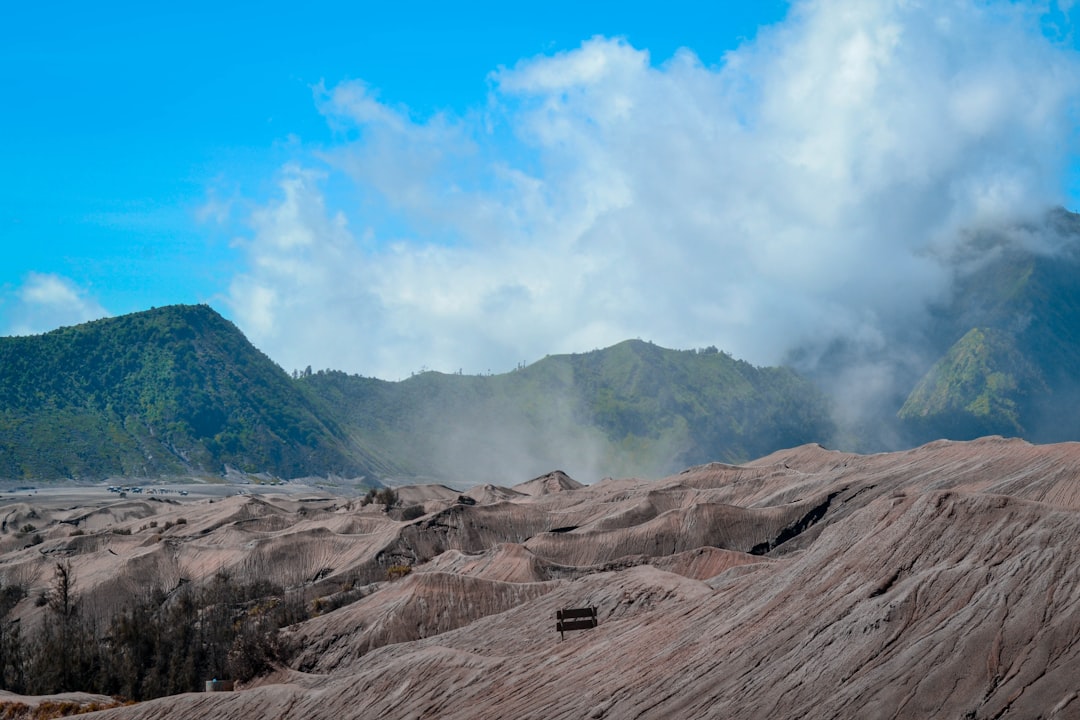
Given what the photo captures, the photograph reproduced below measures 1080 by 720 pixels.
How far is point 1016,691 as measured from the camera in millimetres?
26969

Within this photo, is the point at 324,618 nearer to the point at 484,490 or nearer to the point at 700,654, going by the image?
the point at 700,654

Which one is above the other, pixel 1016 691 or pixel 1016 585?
pixel 1016 585

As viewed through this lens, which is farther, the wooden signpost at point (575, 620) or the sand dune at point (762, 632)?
the wooden signpost at point (575, 620)

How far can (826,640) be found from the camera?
31750 mm

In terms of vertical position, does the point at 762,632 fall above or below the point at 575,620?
below

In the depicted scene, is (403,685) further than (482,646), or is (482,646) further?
(482,646)

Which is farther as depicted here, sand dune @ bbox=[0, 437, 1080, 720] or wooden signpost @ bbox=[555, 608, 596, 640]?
wooden signpost @ bbox=[555, 608, 596, 640]

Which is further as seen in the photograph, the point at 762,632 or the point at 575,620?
the point at 575,620

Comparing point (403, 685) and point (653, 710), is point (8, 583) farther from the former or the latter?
point (653, 710)

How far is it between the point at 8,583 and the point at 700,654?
67515mm

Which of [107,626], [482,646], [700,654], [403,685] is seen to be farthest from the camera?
[107,626]

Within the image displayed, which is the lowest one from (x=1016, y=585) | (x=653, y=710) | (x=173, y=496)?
(x=653, y=710)

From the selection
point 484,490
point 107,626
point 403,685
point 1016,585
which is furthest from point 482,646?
point 484,490

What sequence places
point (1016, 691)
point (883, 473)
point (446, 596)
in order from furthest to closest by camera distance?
point (883, 473) → point (446, 596) → point (1016, 691)
